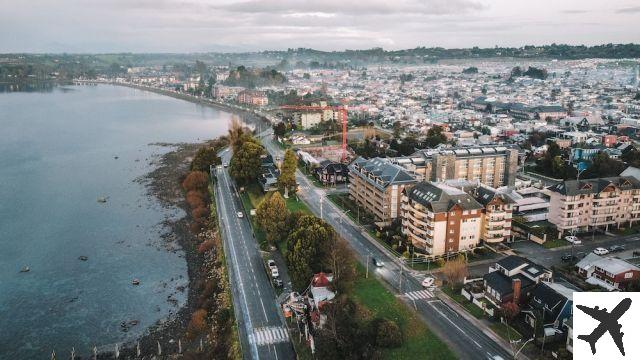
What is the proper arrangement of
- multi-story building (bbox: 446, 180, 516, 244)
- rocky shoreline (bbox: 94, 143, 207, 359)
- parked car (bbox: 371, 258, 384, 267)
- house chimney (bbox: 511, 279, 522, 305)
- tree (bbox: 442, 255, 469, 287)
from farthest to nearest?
1. multi-story building (bbox: 446, 180, 516, 244)
2. parked car (bbox: 371, 258, 384, 267)
3. tree (bbox: 442, 255, 469, 287)
4. rocky shoreline (bbox: 94, 143, 207, 359)
5. house chimney (bbox: 511, 279, 522, 305)

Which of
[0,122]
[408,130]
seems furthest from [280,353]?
[0,122]

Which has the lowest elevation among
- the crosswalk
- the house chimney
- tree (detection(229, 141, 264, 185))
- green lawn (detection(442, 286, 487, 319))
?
the crosswalk

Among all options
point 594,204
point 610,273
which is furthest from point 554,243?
point 610,273

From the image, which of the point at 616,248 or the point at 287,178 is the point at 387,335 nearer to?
the point at 616,248

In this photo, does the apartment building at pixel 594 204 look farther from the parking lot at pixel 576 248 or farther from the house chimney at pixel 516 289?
the house chimney at pixel 516 289

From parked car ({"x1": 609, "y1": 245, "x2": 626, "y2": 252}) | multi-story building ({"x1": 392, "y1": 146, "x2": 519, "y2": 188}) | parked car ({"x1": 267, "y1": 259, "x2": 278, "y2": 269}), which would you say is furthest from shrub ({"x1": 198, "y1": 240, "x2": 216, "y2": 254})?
parked car ({"x1": 609, "y1": 245, "x2": 626, "y2": 252})

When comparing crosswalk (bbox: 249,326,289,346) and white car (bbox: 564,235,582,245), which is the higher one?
white car (bbox: 564,235,582,245)

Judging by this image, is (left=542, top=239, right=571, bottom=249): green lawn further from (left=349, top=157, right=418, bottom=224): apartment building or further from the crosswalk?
the crosswalk

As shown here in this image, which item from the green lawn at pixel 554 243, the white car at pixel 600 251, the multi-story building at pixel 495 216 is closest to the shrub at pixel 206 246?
the multi-story building at pixel 495 216
